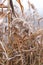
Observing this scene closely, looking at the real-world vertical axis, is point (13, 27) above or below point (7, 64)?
above

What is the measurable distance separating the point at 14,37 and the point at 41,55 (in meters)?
0.15

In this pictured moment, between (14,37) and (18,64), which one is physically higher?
(14,37)

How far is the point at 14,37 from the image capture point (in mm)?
1006

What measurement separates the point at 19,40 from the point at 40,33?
10 cm

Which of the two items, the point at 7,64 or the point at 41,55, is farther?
the point at 41,55

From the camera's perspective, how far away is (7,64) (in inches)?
36.7

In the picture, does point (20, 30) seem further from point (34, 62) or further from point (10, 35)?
point (34, 62)

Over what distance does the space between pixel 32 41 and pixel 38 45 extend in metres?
0.05

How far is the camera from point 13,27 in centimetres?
98

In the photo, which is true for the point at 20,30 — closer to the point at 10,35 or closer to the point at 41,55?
the point at 10,35

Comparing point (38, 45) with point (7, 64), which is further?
point (38, 45)

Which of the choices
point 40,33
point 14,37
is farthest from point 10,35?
point 40,33

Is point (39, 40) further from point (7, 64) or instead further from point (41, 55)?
point (7, 64)

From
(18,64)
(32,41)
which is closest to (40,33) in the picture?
(32,41)
